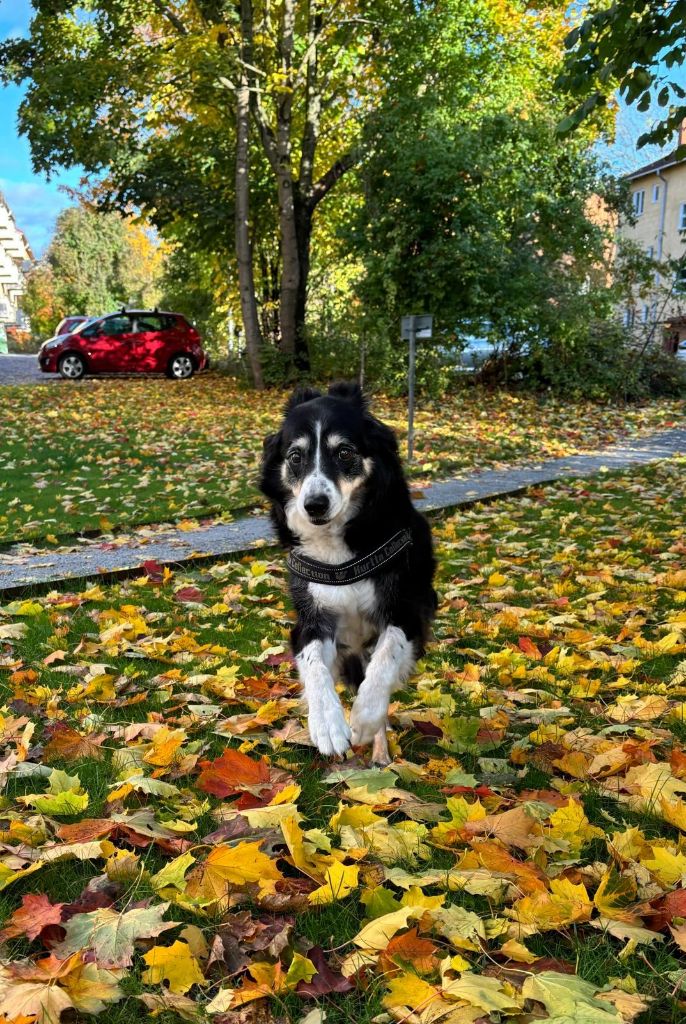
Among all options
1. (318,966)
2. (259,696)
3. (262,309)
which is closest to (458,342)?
(262,309)

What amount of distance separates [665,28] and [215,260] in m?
24.3

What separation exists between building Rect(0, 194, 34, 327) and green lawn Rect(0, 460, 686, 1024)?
98115 millimetres

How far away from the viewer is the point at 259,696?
4129 mm

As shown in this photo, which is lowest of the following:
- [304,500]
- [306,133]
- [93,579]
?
[93,579]

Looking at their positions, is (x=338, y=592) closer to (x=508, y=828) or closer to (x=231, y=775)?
(x=231, y=775)

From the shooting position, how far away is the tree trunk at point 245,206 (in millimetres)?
19438

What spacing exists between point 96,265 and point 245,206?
5571 cm

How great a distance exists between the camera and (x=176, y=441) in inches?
590

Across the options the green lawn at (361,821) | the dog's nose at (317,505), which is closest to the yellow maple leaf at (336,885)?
the green lawn at (361,821)

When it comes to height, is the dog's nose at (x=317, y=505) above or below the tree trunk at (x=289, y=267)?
below

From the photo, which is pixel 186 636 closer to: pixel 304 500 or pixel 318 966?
pixel 304 500

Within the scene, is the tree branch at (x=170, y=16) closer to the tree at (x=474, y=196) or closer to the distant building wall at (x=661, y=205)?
the tree at (x=474, y=196)

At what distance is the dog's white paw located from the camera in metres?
3.35

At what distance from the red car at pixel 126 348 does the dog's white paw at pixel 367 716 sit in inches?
1016
